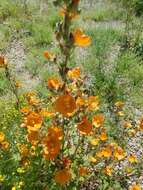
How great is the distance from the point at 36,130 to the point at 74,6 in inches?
50.8

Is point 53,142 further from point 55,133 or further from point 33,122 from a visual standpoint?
point 33,122

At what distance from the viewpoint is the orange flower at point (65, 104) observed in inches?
141

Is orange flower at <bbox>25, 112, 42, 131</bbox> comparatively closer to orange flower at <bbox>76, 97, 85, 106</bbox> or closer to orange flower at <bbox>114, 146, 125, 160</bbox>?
orange flower at <bbox>76, 97, 85, 106</bbox>

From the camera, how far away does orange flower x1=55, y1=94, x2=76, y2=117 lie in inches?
141

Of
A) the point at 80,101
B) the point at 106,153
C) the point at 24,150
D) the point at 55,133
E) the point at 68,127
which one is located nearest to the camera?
the point at 55,133

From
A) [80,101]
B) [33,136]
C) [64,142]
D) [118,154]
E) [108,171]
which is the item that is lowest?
[108,171]

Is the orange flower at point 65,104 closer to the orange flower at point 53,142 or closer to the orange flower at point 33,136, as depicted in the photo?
the orange flower at point 53,142

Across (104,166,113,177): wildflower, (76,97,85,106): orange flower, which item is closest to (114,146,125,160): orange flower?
(104,166,113,177): wildflower

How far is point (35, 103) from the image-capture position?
4.75m

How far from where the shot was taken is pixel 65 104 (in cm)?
358

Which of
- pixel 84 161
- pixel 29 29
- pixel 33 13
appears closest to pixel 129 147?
pixel 84 161

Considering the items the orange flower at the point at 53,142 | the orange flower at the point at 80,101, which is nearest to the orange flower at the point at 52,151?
the orange flower at the point at 53,142

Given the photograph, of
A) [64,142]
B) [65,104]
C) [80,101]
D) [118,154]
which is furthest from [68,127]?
[65,104]

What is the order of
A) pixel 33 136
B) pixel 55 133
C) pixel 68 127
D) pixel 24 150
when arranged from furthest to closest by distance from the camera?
pixel 68 127, pixel 24 150, pixel 33 136, pixel 55 133
